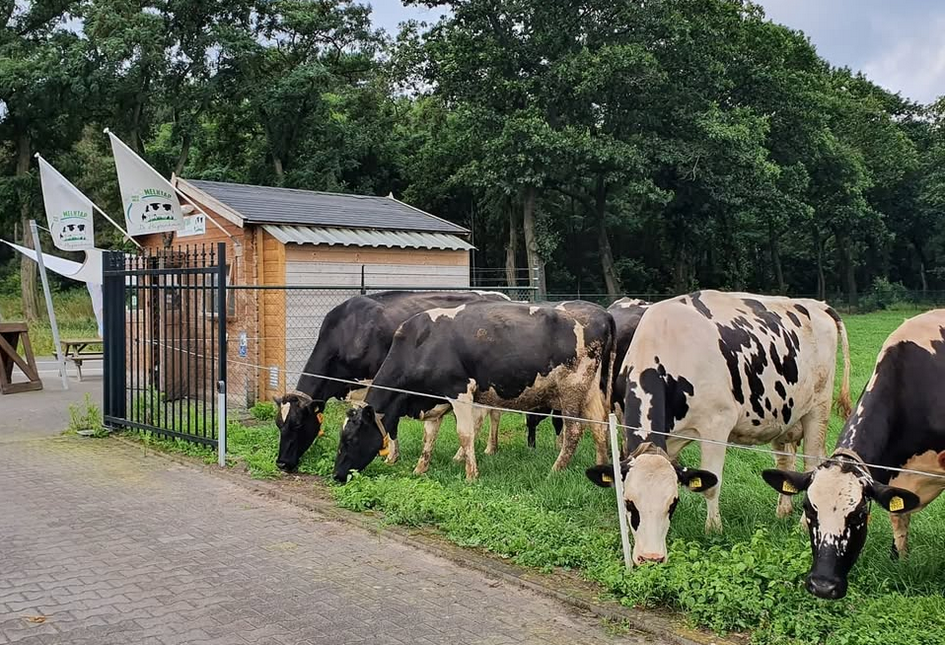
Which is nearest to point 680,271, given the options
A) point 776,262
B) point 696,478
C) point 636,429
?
point 776,262

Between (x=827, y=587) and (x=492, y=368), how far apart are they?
4.66 m

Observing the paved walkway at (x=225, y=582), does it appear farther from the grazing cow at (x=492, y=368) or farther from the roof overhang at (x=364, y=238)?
the roof overhang at (x=364, y=238)

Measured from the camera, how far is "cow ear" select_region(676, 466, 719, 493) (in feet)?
18.3

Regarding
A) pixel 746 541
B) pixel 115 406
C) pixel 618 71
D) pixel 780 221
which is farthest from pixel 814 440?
pixel 780 221

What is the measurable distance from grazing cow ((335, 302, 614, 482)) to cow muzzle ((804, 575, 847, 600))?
419 centimetres

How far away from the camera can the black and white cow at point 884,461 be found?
4527 mm

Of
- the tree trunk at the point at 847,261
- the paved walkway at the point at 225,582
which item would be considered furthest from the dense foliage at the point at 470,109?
the paved walkway at the point at 225,582

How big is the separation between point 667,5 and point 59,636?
31.5m

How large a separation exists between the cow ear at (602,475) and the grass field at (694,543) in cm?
48

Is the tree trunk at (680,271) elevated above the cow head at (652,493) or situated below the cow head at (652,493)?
above

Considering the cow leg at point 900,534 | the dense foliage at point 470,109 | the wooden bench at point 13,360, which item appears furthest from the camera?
the dense foliage at point 470,109

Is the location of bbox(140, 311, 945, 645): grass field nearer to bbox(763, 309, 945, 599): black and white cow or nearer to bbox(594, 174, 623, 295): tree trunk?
bbox(763, 309, 945, 599): black and white cow

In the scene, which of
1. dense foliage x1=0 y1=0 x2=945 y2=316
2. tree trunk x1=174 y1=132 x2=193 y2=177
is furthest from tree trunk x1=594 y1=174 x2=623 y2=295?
tree trunk x1=174 y1=132 x2=193 y2=177

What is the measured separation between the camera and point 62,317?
3145 cm
